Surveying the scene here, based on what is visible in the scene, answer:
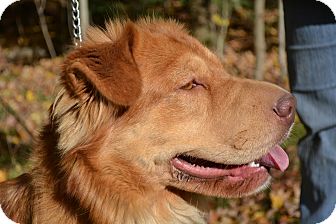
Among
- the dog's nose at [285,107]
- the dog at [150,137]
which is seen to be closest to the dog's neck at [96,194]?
the dog at [150,137]

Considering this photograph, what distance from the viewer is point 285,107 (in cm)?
353

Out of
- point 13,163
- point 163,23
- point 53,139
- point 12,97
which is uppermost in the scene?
point 163,23

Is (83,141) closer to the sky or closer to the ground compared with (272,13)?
closer to the sky

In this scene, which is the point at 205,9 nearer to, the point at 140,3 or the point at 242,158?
the point at 140,3

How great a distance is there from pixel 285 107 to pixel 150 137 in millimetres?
771

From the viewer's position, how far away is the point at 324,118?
12.8 feet

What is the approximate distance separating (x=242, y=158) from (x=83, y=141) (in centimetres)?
90

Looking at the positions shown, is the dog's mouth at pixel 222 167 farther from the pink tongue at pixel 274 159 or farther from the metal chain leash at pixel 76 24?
the metal chain leash at pixel 76 24

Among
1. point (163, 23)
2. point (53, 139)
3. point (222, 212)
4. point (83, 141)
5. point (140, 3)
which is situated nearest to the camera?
point (83, 141)

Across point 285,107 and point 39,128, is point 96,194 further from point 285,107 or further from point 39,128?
point 285,107

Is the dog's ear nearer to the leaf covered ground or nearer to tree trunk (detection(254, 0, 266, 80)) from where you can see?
the leaf covered ground

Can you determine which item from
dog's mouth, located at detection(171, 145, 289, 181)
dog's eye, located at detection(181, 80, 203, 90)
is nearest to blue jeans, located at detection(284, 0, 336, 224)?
dog's mouth, located at detection(171, 145, 289, 181)

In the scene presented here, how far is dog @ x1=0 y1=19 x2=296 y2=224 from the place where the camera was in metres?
3.46

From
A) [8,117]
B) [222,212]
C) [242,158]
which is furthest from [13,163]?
[242,158]
